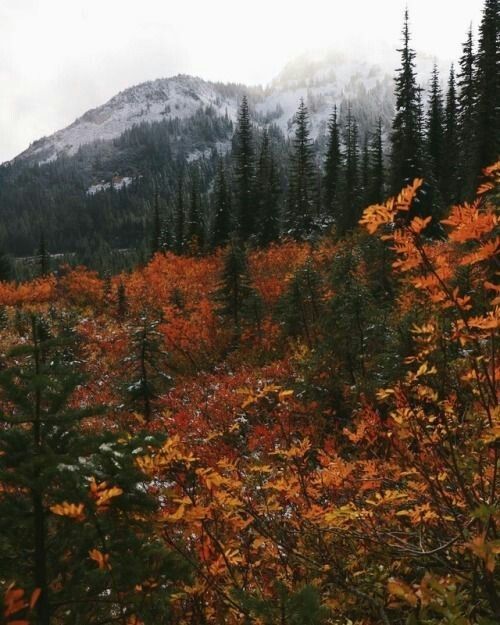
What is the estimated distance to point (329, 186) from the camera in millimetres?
47844

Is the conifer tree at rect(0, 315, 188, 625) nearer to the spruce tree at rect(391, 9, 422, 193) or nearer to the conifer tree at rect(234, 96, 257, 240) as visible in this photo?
the spruce tree at rect(391, 9, 422, 193)

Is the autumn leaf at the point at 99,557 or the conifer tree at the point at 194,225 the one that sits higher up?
the conifer tree at the point at 194,225

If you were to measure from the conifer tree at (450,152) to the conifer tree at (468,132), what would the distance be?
128 cm

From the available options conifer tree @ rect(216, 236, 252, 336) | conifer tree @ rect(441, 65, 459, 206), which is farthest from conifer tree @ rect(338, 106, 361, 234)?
conifer tree @ rect(216, 236, 252, 336)

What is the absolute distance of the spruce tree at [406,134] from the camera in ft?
93.6

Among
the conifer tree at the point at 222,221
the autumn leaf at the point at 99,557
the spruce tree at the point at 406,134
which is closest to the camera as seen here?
the autumn leaf at the point at 99,557

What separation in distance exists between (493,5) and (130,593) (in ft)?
127

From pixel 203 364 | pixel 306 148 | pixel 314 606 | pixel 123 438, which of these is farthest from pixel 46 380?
pixel 306 148

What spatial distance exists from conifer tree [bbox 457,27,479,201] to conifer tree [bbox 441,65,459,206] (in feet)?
4.20

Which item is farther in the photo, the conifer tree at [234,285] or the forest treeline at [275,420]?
the conifer tree at [234,285]

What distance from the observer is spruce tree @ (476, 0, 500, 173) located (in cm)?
2688

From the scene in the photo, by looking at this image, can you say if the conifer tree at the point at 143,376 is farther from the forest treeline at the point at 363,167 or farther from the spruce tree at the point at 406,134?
the spruce tree at the point at 406,134

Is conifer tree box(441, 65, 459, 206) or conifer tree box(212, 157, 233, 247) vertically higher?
conifer tree box(441, 65, 459, 206)

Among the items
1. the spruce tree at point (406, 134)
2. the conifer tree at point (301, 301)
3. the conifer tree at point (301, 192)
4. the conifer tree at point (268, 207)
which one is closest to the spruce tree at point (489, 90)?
the spruce tree at point (406, 134)
